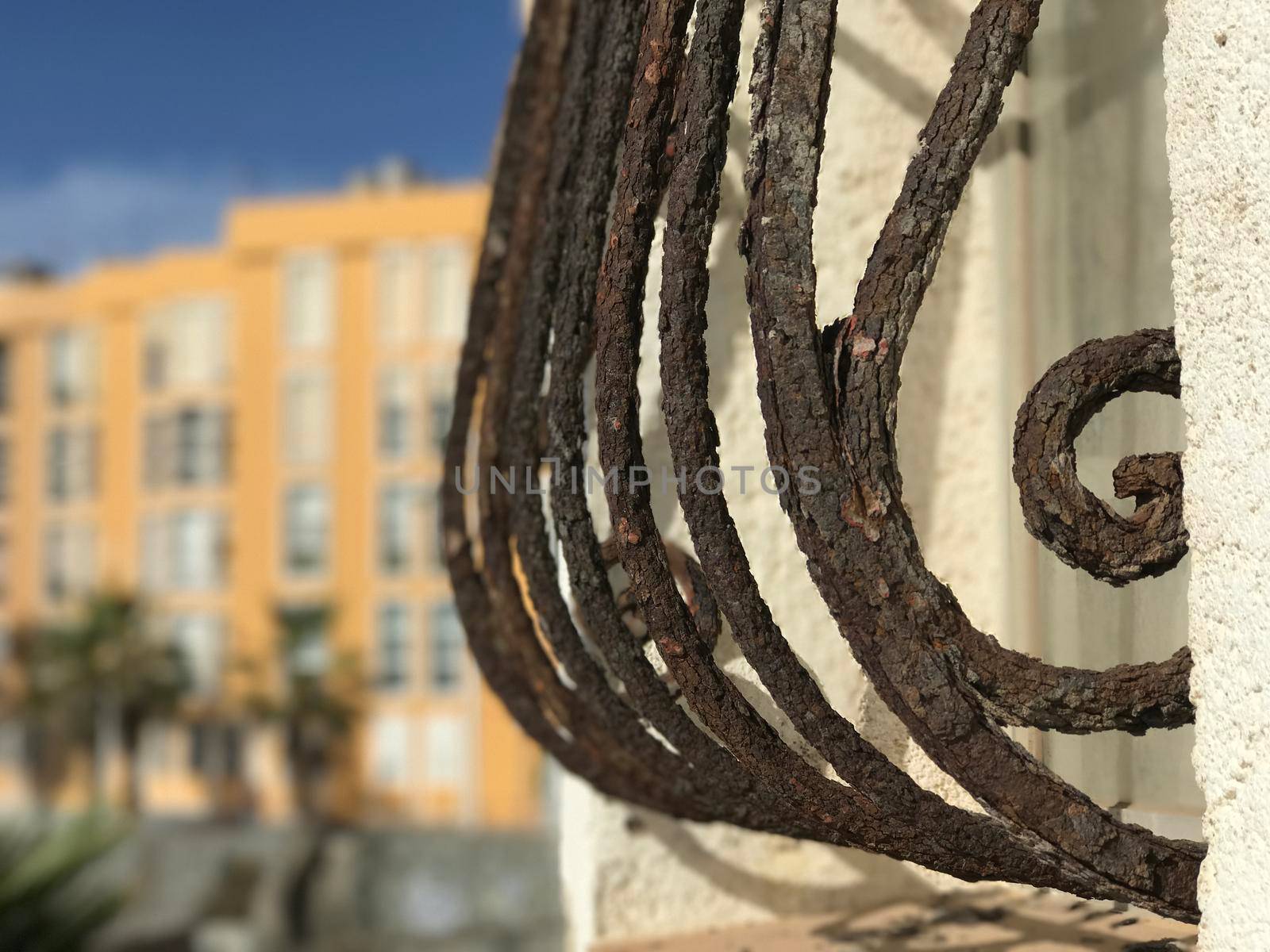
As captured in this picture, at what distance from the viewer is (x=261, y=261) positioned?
35.4 meters

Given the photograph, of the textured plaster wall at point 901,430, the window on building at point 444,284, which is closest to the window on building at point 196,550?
the window on building at point 444,284

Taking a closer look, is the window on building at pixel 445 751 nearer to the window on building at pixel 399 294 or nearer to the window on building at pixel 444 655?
the window on building at pixel 444 655

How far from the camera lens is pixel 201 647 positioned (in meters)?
37.3

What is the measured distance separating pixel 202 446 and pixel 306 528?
13.1 feet

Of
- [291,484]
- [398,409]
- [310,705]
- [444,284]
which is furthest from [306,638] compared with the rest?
[444,284]

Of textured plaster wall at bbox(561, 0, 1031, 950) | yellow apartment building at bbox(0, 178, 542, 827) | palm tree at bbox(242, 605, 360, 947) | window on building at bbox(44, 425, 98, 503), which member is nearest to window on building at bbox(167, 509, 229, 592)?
yellow apartment building at bbox(0, 178, 542, 827)

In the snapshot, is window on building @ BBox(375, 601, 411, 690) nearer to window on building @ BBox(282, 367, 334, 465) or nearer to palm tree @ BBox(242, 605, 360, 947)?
palm tree @ BBox(242, 605, 360, 947)

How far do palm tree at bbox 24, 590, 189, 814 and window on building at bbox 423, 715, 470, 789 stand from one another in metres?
7.46

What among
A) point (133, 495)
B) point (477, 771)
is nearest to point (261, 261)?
point (133, 495)

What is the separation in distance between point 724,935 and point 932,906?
26 cm

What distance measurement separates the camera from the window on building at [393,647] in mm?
34406

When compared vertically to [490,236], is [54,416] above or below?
above

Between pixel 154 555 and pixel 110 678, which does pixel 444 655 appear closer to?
pixel 154 555

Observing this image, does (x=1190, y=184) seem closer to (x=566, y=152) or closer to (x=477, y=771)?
(x=566, y=152)
